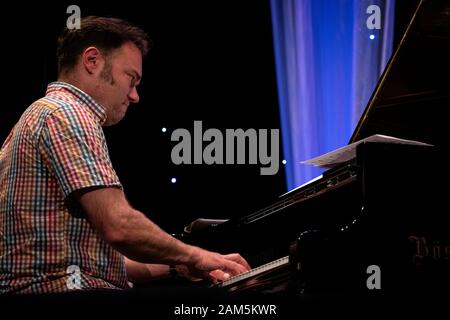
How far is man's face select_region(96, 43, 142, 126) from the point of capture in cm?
221

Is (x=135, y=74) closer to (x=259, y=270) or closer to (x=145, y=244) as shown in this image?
(x=145, y=244)

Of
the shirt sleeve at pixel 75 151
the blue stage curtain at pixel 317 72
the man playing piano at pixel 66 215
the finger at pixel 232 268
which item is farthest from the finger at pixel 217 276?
the blue stage curtain at pixel 317 72

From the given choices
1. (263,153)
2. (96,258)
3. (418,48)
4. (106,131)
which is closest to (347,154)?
(418,48)

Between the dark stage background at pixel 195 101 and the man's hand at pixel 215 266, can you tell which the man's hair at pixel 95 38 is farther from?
the dark stage background at pixel 195 101

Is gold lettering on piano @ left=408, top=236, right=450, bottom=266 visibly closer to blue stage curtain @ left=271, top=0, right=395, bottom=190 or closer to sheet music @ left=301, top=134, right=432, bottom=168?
sheet music @ left=301, top=134, right=432, bottom=168

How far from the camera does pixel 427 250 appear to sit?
209 centimetres

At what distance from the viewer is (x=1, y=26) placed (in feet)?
14.4

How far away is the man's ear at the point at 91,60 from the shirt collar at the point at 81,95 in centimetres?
9

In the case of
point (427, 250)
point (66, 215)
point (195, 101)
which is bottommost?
point (427, 250)

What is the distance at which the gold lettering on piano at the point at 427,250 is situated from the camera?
6.80 ft

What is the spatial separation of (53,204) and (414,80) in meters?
1.58

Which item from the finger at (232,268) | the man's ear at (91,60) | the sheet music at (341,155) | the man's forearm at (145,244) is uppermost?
the man's ear at (91,60)

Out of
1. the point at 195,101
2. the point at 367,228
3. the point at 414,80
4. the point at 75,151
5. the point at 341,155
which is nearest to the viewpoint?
the point at 75,151

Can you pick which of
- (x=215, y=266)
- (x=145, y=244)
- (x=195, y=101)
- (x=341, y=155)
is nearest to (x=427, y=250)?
(x=341, y=155)
